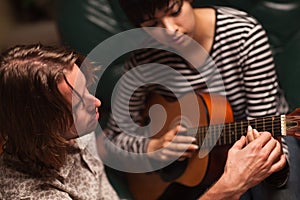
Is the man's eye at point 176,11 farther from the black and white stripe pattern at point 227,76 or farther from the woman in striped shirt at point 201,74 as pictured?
the black and white stripe pattern at point 227,76

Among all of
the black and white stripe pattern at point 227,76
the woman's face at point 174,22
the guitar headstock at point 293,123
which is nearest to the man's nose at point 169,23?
the woman's face at point 174,22

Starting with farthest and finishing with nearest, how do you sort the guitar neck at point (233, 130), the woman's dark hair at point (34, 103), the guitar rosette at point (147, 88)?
the guitar rosette at point (147, 88), the guitar neck at point (233, 130), the woman's dark hair at point (34, 103)

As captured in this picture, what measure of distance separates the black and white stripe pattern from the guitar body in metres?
0.04

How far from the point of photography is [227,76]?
4.17ft

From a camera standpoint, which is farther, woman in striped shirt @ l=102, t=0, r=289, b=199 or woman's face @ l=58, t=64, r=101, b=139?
woman in striped shirt @ l=102, t=0, r=289, b=199

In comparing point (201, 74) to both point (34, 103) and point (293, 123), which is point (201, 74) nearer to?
point (293, 123)

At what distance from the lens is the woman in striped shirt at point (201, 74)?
4.06ft

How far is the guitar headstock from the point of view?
992 mm

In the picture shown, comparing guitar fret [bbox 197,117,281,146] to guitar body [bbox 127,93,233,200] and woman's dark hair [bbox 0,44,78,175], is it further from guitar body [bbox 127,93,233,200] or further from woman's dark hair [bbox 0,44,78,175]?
woman's dark hair [bbox 0,44,78,175]

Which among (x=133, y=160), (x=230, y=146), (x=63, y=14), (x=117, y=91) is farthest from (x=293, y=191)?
(x=63, y=14)

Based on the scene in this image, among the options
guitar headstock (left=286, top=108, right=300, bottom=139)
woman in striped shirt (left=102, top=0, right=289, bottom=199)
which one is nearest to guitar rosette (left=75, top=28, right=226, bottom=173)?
woman in striped shirt (left=102, top=0, right=289, bottom=199)

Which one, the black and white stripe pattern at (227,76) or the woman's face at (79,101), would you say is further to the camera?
the black and white stripe pattern at (227,76)

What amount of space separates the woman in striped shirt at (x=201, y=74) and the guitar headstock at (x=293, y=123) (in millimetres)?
201

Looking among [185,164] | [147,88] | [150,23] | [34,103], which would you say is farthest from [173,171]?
[34,103]
